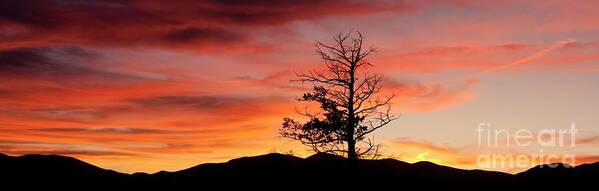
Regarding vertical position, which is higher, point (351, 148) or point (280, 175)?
point (351, 148)

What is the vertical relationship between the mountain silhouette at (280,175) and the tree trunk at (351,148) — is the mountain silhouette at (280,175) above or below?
below

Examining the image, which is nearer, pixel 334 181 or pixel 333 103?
pixel 334 181

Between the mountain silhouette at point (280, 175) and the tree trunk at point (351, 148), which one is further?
the tree trunk at point (351, 148)

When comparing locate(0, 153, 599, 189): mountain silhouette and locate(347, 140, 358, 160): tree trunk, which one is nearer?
locate(0, 153, 599, 189): mountain silhouette

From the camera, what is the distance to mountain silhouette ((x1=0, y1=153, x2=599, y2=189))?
3862 centimetres

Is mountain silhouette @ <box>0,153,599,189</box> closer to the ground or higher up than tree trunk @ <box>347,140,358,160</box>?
closer to the ground

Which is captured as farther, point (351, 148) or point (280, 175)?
point (351, 148)

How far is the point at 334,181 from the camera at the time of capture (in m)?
38.9

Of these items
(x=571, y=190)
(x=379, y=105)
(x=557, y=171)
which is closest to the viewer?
(x=571, y=190)

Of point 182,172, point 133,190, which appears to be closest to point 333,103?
point 182,172

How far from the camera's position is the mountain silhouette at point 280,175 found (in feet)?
127

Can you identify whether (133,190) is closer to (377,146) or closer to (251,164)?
(251,164)

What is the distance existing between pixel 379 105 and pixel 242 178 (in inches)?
349

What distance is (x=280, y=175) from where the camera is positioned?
3934 cm
